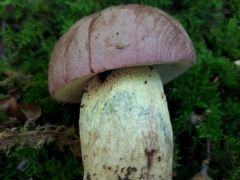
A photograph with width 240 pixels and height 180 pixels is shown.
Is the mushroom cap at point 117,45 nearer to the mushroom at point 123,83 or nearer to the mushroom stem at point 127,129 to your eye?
the mushroom at point 123,83

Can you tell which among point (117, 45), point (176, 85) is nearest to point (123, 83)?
point (117, 45)

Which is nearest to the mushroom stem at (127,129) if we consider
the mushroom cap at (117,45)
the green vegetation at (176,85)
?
the mushroom cap at (117,45)

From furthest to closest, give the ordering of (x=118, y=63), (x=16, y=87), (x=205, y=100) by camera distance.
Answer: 1. (x=16, y=87)
2. (x=205, y=100)
3. (x=118, y=63)

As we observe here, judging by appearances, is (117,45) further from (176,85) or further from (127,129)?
(176,85)

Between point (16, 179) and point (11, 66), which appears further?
point (11, 66)

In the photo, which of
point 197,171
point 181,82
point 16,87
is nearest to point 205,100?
point 181,82

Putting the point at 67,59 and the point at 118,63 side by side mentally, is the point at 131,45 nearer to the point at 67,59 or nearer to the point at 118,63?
the point at 118,63
